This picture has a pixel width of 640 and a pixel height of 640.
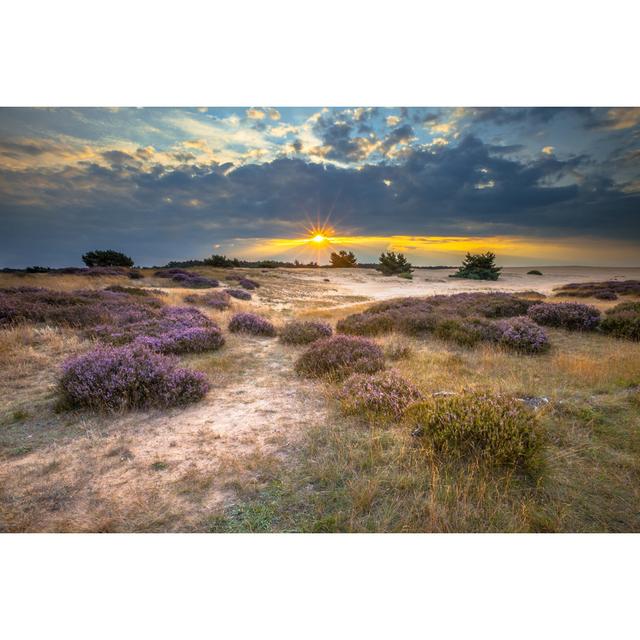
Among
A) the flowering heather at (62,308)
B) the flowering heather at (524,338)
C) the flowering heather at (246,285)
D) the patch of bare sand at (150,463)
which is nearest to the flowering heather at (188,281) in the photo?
the flowering heather at (246,285)

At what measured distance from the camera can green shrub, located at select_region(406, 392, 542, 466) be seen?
3.06 metres

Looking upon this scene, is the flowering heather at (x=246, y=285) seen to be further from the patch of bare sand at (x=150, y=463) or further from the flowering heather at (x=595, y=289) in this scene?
the patch of bare sand at (x=150, y=463)

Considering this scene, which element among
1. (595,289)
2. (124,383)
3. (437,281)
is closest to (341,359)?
(124,383)

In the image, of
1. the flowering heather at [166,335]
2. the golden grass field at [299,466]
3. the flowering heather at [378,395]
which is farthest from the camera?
the flowering heather at [166,335]

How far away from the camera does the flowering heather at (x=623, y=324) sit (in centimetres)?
787

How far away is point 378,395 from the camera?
430 cm

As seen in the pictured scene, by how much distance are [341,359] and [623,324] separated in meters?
7.48

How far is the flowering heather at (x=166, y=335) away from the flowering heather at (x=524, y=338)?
22.4 feet

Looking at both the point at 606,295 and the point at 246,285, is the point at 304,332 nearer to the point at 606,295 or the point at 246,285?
the point at 606,295

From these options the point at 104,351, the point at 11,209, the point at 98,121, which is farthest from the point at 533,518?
the point at 11,209

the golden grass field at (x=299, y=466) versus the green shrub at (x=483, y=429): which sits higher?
the green shrub at (x=483, y=429)

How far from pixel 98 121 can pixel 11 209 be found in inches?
111

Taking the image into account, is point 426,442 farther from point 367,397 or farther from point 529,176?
point 529,176

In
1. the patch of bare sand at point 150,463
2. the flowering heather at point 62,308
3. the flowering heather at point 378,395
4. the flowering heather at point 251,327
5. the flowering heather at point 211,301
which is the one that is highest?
the flowering heather at point 378,395
